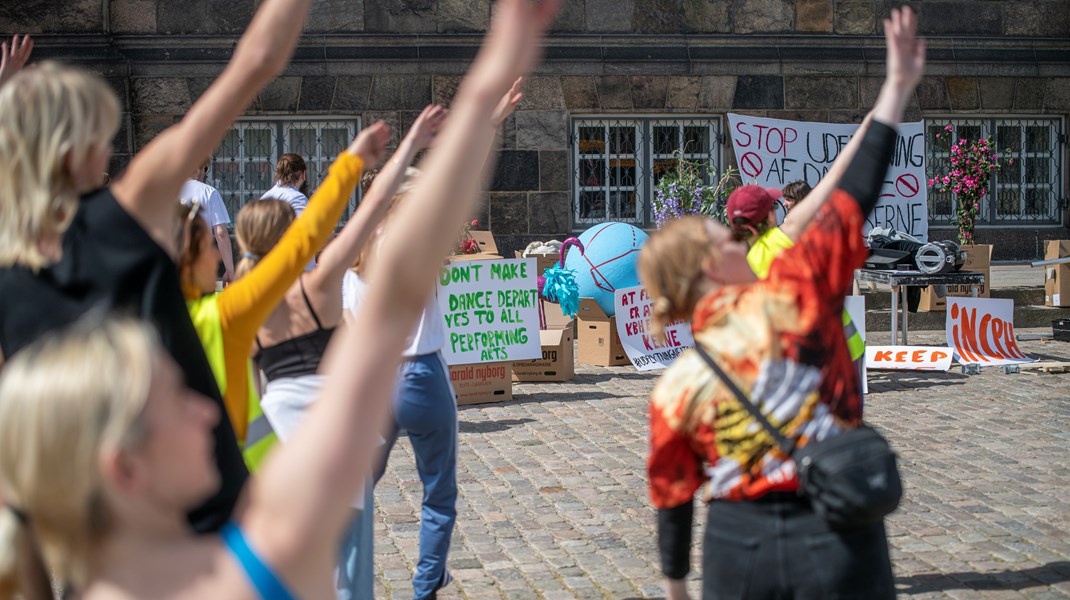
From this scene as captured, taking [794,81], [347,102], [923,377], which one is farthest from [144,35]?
[923,377]

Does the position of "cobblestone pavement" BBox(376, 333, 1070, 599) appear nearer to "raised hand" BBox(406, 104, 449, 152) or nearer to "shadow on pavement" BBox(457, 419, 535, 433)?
"shadow on pavement" BBox(457, 419, 535, 433)

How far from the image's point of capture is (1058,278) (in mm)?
14531

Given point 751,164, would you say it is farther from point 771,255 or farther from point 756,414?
point 756,414

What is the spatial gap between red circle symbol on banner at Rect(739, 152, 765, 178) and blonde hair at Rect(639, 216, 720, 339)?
13.3 m

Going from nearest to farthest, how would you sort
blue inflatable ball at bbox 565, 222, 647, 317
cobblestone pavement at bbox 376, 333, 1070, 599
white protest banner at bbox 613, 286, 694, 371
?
cobblestone pavement at bbox 376, 333, 1070, 599 → white protest banner at bbox 613, 286, 694, 371 → blue inflatable ball at bbox 565, 222, 647, 317

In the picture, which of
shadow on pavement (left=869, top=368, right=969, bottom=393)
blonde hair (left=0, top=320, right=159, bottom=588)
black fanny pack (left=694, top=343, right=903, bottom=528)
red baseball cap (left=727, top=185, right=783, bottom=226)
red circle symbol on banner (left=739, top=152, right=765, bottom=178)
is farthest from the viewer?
red circle symbol on banner (left=739, top=152, right=765, bottom=178)

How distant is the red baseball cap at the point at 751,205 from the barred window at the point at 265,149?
1075cm

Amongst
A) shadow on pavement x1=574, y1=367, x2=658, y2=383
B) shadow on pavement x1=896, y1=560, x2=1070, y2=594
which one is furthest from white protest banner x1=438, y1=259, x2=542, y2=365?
shadow on pavement x1=896, y1=560, x2=1070, y2=594

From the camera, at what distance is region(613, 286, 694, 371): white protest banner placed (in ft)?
37.7

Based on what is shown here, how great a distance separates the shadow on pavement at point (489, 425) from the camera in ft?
28.4

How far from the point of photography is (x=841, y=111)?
16531 millimetres

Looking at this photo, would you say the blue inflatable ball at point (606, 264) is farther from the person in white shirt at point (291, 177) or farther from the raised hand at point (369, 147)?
the raised hand at point (369, 147)

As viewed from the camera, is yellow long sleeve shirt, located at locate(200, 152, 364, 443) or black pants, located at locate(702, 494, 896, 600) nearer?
black pants, located at locate(702, 494, 896, 600)

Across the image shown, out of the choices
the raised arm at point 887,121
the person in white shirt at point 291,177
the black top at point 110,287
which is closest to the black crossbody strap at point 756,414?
the raised arm at point 887,121
